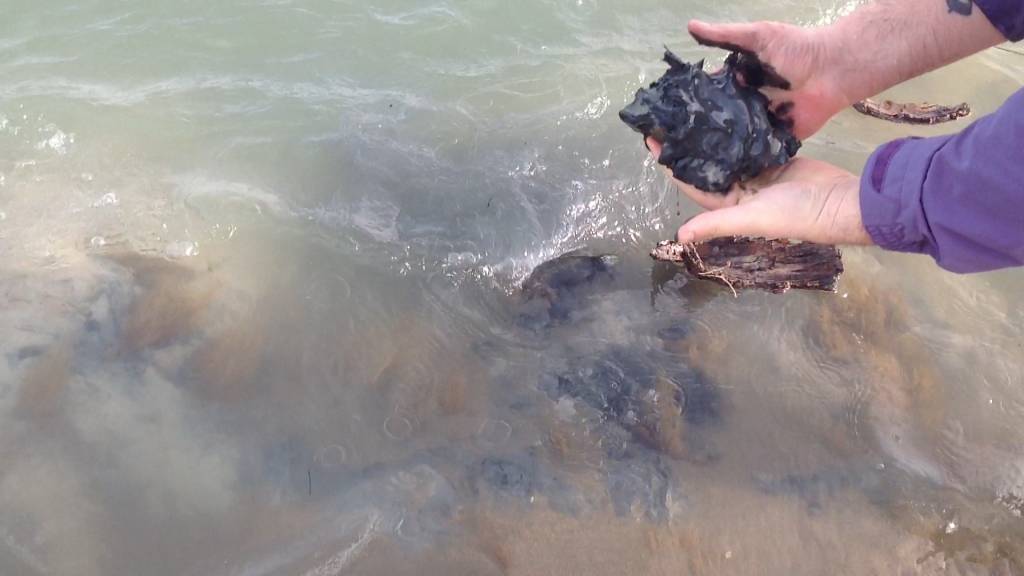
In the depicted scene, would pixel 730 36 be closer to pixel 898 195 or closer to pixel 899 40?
pixel 899 40

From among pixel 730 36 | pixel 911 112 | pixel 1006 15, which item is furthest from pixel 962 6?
pixel 911 112

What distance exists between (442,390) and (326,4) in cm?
408

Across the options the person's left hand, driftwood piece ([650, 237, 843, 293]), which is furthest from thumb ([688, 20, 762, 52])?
driftwood piece ([650, 237, 843, 293])

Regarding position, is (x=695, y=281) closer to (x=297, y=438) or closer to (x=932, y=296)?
(x=932, y=296)

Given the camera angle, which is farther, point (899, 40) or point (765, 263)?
point (765, 263)

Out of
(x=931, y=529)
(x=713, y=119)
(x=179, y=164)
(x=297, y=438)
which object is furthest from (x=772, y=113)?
(x=179, y=164)

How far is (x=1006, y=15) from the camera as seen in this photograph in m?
2.91

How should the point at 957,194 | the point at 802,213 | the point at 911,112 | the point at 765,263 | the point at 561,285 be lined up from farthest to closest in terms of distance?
the point at 911,112, the point at 561,285, the point at 765,263, the point at 802,213, the point at 957,194

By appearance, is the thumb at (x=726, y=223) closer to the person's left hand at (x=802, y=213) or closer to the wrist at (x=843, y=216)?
the person's left hand at (x=802, y=213)

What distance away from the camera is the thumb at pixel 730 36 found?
3461 mm

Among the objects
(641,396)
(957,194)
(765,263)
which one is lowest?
(641,396)

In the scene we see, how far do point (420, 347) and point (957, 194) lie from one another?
2.72 meters

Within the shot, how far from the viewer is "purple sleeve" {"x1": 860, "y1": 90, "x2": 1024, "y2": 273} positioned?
2059mm

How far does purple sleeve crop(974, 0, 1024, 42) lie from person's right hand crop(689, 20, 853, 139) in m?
0.70
